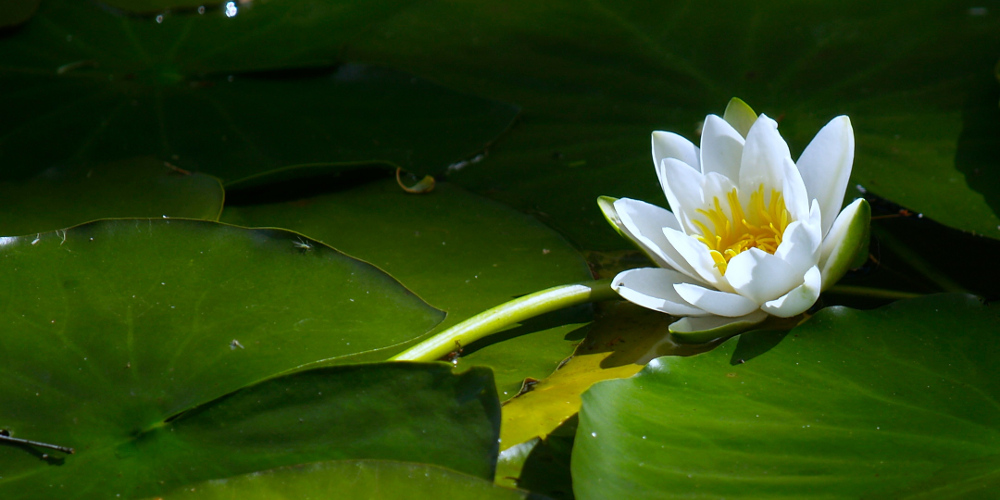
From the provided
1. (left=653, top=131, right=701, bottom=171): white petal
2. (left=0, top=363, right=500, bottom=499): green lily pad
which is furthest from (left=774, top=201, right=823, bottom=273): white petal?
(left=0, top=363, right=500, bottom=499): green lily pad

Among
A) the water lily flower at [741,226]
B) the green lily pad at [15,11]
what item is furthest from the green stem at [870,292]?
the green lily pad at [15,11]

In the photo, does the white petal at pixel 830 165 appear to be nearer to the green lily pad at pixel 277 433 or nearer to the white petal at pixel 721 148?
the white petal at pixel 721 148

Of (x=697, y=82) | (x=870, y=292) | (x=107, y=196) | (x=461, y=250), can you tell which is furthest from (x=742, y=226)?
(x=107, y=196)

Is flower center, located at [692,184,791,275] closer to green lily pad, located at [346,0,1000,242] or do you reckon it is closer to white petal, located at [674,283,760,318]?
white petal, located at [674,283,760,318]

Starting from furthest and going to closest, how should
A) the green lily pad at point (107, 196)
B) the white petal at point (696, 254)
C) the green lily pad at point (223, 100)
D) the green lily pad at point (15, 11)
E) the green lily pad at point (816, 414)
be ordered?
the green lily pad at point (15, 11) → the green lily pad at point (223, 100) → the green lily pad at point (107, 196) → the white petal at point (696, 254) → the green lily pad at point (816, 414)

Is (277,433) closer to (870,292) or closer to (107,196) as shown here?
(107,196)

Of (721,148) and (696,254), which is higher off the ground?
(721,148)
